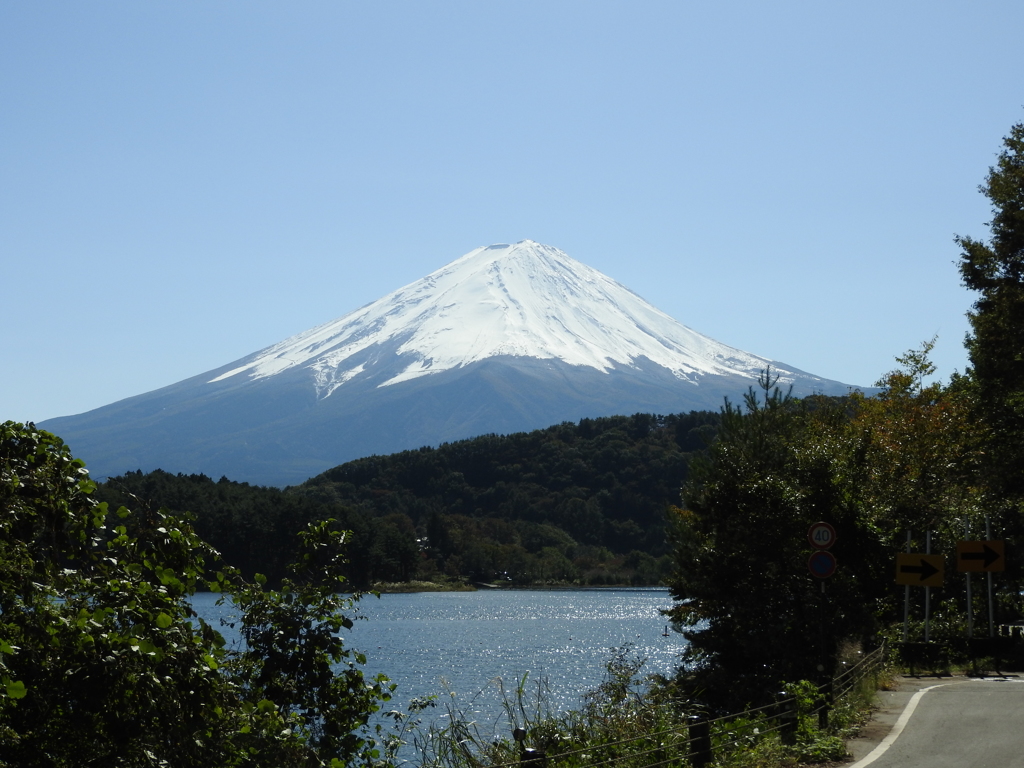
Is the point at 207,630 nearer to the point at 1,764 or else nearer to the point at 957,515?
the point at 1,764

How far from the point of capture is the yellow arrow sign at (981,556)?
1541 cm

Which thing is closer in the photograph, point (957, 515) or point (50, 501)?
point (50, 501)

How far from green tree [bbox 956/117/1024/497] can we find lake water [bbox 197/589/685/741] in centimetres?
906

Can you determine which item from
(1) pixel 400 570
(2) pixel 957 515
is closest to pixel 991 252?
(2) pixel 957 515

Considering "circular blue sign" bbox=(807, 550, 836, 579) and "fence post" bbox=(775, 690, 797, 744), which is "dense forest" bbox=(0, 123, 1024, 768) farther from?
"circular blue sign" bbox=(807, 550, 836, 579)

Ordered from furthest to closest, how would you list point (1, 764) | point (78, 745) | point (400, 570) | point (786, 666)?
point (400, 570) < point (786, 666) < point (78, 745) < point (1, 764)

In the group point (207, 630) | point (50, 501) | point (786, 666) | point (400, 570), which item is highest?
point (50, 501)

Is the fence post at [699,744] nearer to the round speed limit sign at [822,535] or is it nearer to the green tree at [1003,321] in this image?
the round speed limit sign at [822,535]

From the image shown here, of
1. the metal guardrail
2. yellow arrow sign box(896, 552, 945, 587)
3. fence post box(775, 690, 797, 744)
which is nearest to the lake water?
the metal guardrail

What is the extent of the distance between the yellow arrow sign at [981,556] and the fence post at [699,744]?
8.66 m

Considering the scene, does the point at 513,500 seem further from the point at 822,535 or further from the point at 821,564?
the point at 821,564

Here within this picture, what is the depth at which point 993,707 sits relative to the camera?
1155 cm

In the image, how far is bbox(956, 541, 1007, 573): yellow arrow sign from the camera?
15406 millimetres

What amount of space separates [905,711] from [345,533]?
22.6 feet
